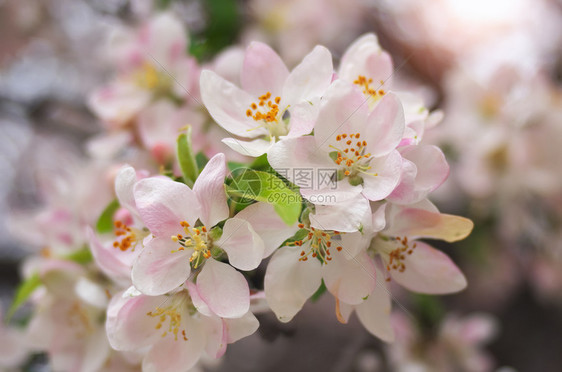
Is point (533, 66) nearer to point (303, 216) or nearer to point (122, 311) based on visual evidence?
point (303, 216)

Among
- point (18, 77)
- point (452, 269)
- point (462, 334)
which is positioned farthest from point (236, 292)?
point (18, 77)

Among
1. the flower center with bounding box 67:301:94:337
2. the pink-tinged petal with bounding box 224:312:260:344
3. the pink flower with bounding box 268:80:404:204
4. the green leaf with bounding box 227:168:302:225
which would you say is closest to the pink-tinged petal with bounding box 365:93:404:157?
the pink flower with bounding box 268:80:404:204

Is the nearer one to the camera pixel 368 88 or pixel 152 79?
pixel 368 88

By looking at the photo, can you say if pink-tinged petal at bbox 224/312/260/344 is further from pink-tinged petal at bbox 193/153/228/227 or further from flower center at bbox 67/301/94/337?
flower center at bbox 67/301/94/337

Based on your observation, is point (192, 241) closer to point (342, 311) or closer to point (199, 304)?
point (199, 304)

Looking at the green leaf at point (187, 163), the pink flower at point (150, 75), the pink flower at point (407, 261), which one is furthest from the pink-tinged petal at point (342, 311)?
the pink flower at point (150, 75)

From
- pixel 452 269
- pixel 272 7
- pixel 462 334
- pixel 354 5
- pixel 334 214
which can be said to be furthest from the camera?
pixel 354 5

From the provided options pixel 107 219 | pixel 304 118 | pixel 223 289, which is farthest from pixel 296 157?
pixel 107 219
